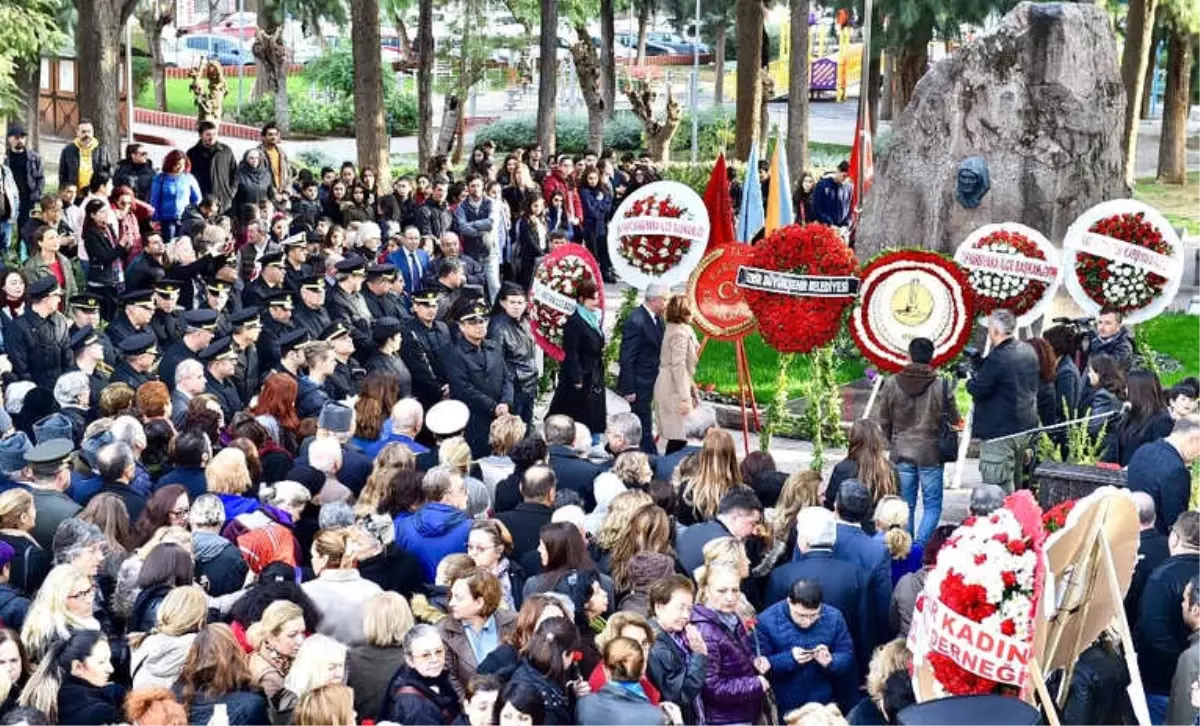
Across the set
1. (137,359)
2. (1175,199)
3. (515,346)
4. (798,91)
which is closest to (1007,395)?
(515,346)

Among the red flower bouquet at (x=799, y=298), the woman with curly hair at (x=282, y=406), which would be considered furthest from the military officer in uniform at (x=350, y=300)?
the woman with curly hair at (x=282, y=406)

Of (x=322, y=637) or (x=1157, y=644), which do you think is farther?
(x=1157, y=644)

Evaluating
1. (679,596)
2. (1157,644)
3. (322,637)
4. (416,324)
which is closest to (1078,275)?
(416,324)

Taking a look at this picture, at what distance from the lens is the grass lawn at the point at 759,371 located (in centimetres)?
1932

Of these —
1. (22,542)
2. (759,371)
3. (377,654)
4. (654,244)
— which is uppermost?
(654,244)

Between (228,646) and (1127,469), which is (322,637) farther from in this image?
(1127,469)

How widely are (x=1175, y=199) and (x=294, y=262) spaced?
26760mm

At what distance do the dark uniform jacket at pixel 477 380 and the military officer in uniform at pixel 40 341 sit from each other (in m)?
2.78

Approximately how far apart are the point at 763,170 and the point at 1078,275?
15.1 metres

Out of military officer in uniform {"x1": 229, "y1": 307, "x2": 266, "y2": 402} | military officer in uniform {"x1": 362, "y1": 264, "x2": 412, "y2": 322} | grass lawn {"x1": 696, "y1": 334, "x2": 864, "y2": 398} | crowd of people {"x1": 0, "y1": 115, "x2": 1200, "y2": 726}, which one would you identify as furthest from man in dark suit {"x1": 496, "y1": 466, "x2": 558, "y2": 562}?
grass lawn {"x1": 696, "y1": 334, "x2": 864, "y2": 398}

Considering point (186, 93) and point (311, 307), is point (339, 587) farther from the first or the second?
point (186, 93)

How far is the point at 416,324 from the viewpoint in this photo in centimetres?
1556

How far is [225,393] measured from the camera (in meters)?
13.6

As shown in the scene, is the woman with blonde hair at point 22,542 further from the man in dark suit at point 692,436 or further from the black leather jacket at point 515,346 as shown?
the black leather jacket at point 515,346
